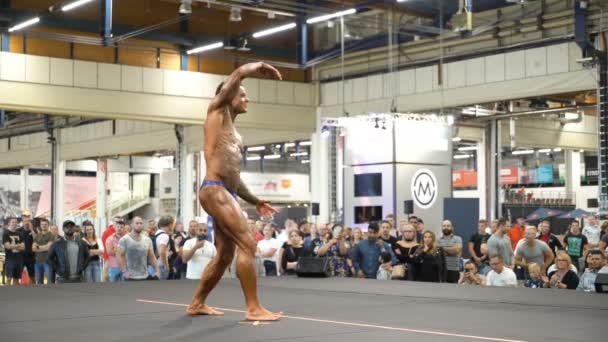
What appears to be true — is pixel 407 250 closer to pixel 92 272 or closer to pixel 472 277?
pixel 472 277

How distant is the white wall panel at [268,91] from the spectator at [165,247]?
998 centimetres

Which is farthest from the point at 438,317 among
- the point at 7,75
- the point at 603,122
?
the point at 7,75

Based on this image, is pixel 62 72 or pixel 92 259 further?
pixel 62 72

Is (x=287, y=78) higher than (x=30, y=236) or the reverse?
higher

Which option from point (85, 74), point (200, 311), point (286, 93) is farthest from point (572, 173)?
point (200, 311)

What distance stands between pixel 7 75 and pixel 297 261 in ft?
A: 33.3

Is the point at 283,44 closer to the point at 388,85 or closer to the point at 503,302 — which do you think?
the point at 388,85

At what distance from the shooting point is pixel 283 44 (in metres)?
23.3

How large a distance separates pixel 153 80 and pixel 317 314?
49.4ft

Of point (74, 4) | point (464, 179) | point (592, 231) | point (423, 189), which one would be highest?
point (74, 4)

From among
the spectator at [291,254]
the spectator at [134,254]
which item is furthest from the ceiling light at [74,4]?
the spectator at [291,254]

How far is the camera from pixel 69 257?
11000mm

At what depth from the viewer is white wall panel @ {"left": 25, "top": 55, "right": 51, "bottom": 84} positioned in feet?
60.8

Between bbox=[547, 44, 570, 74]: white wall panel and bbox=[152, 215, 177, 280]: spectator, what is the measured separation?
9271 millimetres
